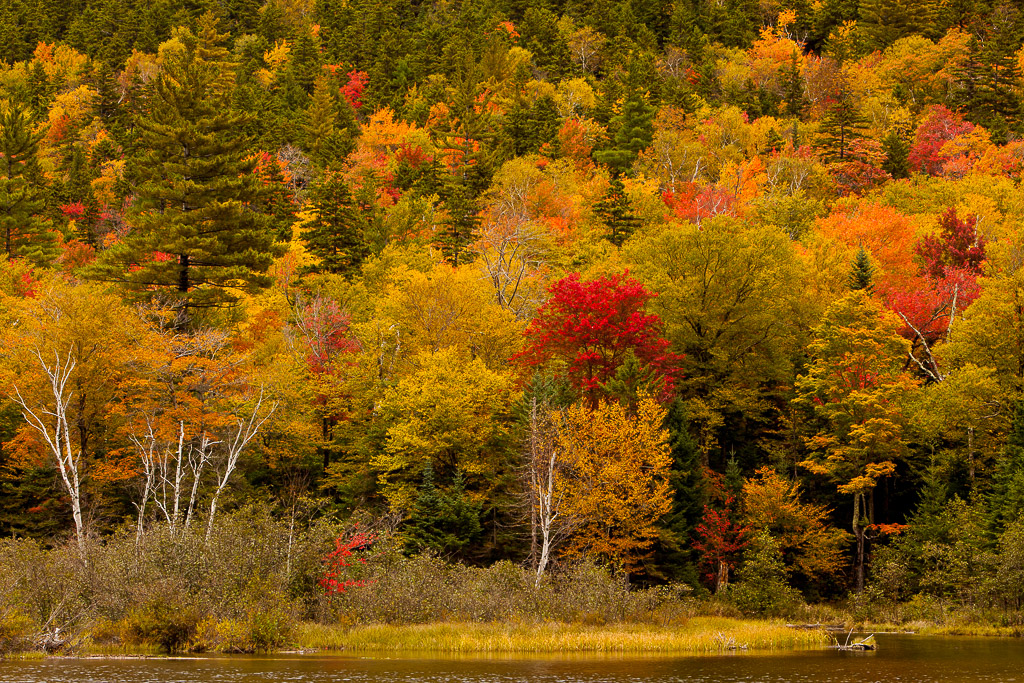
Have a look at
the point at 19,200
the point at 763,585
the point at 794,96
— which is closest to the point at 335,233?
the point at 19,200

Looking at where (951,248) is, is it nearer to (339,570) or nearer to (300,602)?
(339,570)

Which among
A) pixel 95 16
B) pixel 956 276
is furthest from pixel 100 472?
Result: pixel 95 16

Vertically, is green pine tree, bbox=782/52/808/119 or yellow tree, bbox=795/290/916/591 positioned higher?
green pine tree, bbox=782/52/808/119

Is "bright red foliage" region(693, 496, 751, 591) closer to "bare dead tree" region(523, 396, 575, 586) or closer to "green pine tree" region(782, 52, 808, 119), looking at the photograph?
"bare dead tree" region(523, 396, 575, 586)

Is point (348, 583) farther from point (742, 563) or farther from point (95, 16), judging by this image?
point (95, 16)

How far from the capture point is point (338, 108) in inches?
4441

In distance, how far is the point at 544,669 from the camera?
1203 inches

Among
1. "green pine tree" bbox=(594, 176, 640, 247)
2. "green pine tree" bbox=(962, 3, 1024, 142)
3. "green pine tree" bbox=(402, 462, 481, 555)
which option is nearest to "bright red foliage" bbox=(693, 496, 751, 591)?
"green pine tree" bbox=(402, 462, 481, 555)

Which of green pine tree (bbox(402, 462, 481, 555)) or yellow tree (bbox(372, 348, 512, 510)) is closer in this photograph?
green pine tree (bbox(402, 462, 481, 555))

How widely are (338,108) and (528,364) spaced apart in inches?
2590

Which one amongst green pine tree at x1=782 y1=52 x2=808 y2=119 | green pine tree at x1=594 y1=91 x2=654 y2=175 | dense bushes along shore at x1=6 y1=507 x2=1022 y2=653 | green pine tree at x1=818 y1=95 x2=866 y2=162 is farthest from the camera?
green pine tree at x1=782 y1=52 x2=808 y2=119

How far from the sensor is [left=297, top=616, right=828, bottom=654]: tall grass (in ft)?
121

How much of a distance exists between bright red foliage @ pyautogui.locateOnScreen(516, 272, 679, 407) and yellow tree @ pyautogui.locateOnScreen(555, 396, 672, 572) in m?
5.19

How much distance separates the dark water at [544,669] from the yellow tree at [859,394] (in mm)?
18216
